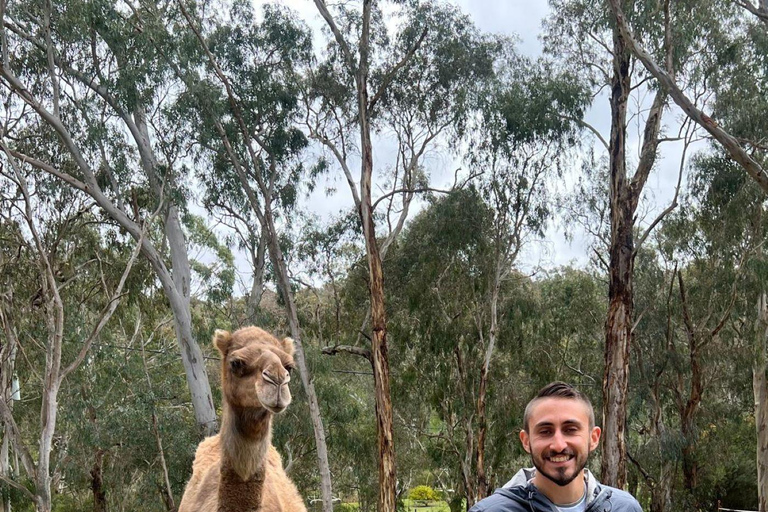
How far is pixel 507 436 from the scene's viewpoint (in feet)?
73.7

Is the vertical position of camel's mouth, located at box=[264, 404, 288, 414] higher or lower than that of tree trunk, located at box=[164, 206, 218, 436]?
lower

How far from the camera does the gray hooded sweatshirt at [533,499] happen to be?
2021 millimetres

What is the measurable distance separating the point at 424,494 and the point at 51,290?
22892 mm

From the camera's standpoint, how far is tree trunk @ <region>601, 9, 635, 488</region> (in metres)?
15.0

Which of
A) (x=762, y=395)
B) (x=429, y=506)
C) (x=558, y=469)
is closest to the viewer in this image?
(x=558, y=469)

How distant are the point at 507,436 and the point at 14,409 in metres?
12.8

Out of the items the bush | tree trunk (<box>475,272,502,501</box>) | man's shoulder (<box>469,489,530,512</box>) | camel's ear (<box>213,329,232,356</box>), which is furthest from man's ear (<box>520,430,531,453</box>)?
the bush

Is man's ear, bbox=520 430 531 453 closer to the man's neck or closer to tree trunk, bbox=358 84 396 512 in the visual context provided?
the man's neck

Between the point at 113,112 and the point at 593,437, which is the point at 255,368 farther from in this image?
the point at 113,112

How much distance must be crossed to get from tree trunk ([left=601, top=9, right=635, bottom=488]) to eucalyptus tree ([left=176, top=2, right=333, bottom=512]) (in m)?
5.36

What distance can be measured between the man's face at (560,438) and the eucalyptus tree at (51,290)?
1240 cm

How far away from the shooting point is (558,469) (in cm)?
202

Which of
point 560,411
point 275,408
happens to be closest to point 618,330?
point 275,408

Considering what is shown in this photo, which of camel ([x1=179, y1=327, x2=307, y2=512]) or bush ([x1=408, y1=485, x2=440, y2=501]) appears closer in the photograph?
camel ([x1=179, y1=327, x2=307, y2=512])
